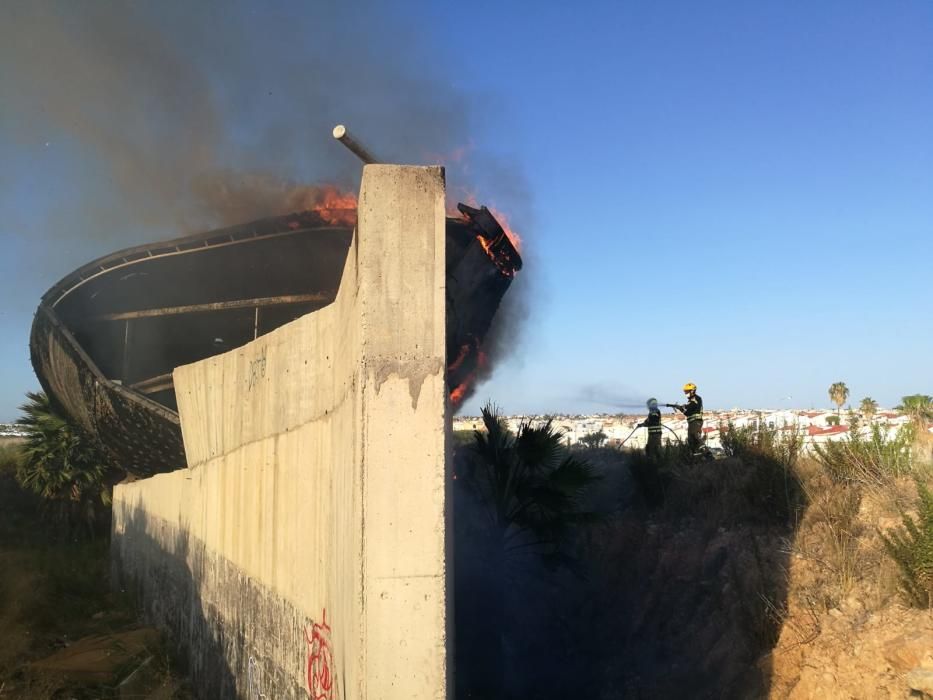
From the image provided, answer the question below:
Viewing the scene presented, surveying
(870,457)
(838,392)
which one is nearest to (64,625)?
(870,457)

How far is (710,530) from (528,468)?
260 cm

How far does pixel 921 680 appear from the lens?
15.9ft

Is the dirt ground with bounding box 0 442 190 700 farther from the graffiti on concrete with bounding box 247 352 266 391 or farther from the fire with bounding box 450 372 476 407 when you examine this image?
the fire with bounding box 450 372 476 407

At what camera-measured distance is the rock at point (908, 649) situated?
200 inches

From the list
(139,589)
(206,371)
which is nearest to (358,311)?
(206,371)

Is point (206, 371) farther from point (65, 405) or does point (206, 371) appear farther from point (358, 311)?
point (65, 405)

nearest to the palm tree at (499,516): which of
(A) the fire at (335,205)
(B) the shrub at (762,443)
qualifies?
(B) the shrub at (762,443)

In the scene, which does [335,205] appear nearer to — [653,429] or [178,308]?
[178,308]

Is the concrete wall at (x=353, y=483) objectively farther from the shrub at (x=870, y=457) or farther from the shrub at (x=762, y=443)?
the shrub at (x=762, y=443)

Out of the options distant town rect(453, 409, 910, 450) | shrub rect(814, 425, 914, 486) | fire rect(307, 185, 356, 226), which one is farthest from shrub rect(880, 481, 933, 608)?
fire rect(307, 185, 356, 226)

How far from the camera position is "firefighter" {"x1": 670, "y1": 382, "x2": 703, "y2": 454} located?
1223cm

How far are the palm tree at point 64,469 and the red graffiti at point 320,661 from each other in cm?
1587

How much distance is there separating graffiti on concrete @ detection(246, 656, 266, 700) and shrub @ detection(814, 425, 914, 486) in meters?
6.39

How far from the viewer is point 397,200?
13.8ft
